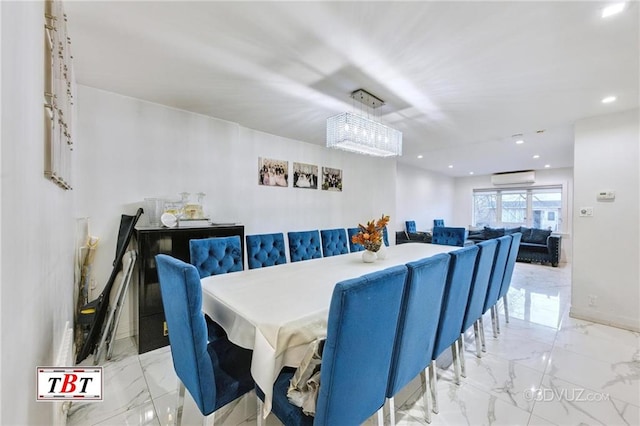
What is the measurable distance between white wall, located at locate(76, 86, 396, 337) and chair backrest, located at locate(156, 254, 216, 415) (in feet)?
6.05

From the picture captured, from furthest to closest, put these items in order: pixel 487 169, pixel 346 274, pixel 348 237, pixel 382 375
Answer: pixel 487 169 < pixel 348 237 < pixel 346 274 < pixel 382 375

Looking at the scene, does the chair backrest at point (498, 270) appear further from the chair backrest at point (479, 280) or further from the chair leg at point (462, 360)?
the chair leg at point (462, 360)

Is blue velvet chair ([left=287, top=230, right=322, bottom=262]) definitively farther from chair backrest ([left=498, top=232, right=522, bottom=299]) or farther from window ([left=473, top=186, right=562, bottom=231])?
window ([left=473, top=186, right=562, bottom=231])

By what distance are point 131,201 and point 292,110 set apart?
6.28 feet

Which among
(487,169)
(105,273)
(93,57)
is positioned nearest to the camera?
(93,57)

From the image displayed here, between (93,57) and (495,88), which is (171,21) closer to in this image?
(93,57)

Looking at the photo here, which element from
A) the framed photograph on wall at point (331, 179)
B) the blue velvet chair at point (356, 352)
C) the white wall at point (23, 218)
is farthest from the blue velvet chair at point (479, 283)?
the framed photograph on wall at point (331, 179)

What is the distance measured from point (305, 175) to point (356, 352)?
3536mm

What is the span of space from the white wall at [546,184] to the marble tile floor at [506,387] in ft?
15.8

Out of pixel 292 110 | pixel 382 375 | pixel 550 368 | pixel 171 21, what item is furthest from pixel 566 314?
pixel 171 21

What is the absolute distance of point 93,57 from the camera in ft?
6.47

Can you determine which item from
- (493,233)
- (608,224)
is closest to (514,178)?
(493,233)

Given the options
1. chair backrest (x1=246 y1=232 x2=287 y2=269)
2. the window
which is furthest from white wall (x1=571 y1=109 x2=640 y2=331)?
the window

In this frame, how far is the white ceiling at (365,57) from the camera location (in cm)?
153
